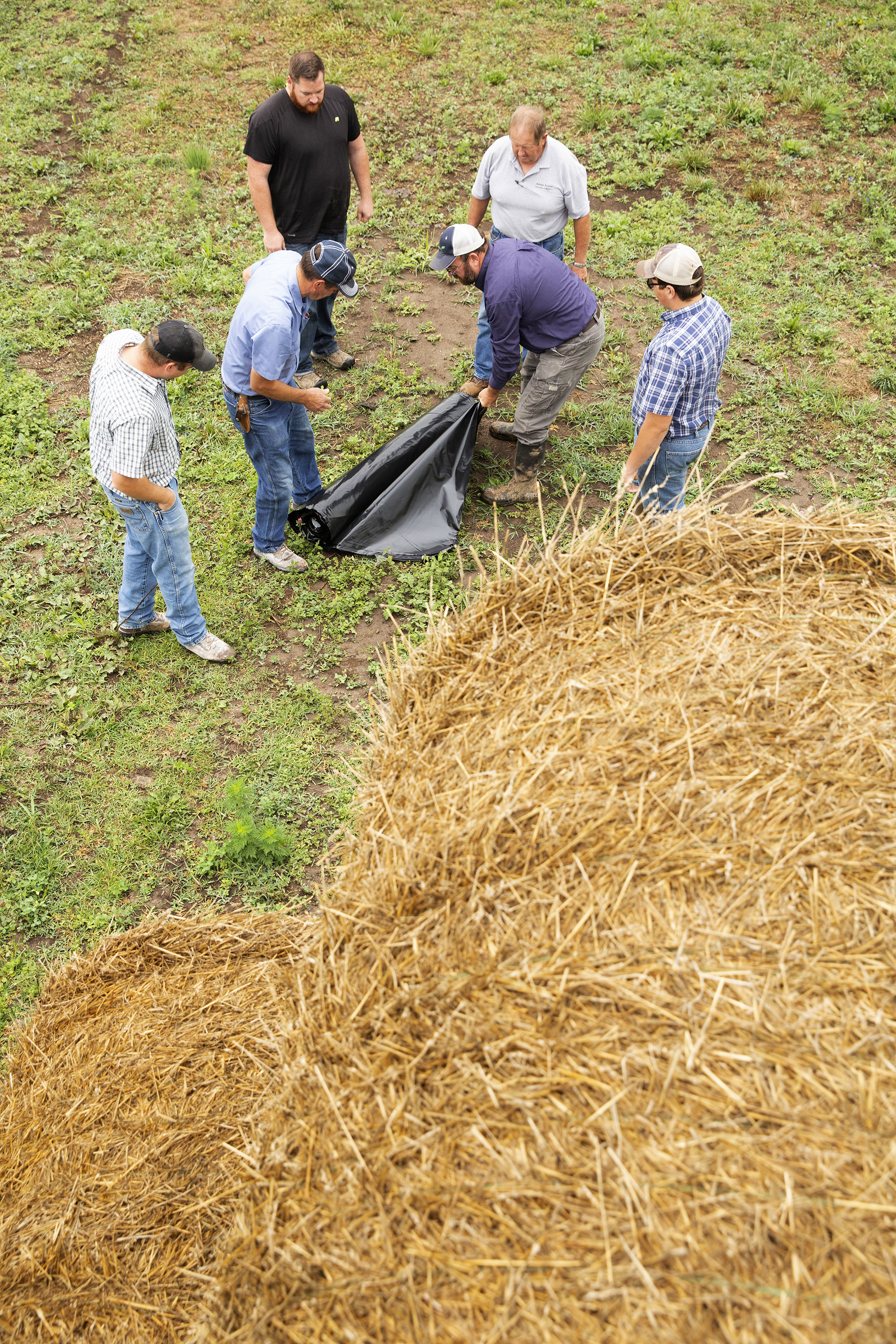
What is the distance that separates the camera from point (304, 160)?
6336 mm

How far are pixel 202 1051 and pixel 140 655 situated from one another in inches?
114

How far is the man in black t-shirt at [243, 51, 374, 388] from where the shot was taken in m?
6.15

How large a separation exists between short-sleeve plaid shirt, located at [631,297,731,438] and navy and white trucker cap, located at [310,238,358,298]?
178cm

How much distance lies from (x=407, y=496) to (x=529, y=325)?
1404mm

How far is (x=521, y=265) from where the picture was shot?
18.0 feet

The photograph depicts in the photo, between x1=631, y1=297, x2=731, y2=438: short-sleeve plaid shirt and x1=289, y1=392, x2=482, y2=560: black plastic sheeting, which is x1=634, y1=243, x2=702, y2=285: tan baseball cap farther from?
x1=289, y1=392, x2=482, y2=560: black plastic sheeting

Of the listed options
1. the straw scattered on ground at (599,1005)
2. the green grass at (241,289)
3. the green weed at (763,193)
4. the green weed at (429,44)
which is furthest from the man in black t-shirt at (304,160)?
the green weed at (429,44)

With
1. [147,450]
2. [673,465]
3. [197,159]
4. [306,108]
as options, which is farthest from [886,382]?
[197,159]

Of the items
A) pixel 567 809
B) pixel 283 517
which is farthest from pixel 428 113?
pixel 567 809

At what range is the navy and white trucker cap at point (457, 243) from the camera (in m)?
5.38

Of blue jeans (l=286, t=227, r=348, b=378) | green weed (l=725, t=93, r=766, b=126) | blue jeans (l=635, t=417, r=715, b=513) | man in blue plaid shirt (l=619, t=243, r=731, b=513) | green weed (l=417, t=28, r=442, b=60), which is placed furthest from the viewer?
green weed (l=417, t=28, r=442, b=60)

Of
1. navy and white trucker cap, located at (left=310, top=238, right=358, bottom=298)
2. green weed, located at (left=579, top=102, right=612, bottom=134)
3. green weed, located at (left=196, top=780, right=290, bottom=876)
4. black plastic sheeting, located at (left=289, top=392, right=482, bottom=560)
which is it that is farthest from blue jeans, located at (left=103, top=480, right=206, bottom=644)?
green weed, located at (left=579, top=102, right=612, bottom=134)

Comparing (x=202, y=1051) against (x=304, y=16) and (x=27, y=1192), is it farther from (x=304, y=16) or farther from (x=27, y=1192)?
(x=304, y=16)

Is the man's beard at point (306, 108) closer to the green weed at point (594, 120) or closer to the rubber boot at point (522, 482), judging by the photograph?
the rubber boot at point (522, 482)
